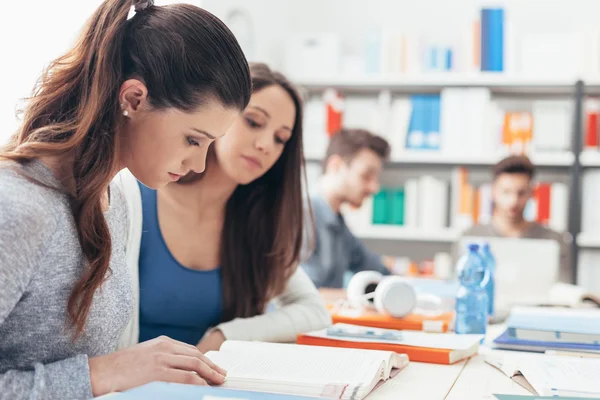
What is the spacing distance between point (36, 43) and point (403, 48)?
220cm

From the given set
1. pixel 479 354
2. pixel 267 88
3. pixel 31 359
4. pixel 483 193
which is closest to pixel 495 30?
pixel 483 193

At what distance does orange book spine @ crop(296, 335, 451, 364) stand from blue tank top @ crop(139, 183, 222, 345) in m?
0.33

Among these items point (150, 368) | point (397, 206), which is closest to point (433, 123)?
point (397, 206)

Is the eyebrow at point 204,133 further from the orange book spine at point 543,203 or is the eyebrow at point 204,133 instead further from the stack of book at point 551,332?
the orange book spine at point 543,203

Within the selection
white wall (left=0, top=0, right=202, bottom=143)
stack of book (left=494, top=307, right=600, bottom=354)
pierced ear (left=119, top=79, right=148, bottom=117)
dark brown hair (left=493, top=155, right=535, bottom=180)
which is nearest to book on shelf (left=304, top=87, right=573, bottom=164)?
dark brown hair (left=493, top=155, right=535, bottom=180)

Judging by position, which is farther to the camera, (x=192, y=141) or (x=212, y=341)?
(x=212, y=341)

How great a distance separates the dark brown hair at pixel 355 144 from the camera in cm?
324

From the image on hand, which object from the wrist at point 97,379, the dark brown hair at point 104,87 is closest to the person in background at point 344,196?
the dark brown hair at point 104,87

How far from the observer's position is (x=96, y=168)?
1076 mm

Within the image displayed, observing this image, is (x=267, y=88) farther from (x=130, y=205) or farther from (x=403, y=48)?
(x=403, y=48)

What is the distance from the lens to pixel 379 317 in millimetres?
1773

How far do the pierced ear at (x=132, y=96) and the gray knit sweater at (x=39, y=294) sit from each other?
153mm

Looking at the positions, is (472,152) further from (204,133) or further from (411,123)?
(204,133)

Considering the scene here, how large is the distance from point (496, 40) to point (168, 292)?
281 cm
